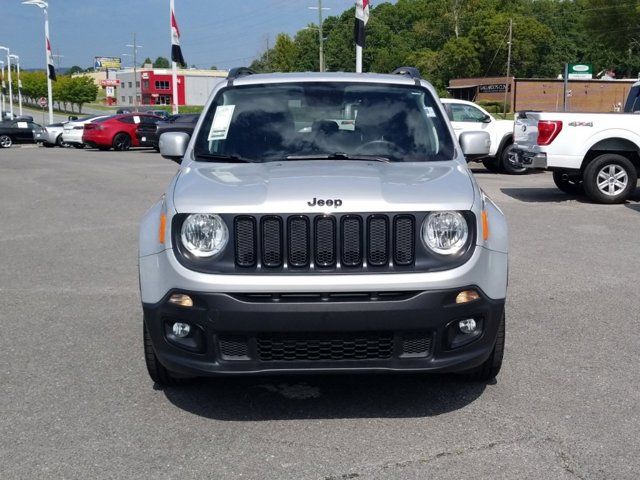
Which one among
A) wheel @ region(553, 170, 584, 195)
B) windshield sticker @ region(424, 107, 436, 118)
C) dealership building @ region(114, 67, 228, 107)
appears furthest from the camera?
dealership building @ region(114, 67, 228, 107)

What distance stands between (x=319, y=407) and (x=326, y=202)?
1216 mm

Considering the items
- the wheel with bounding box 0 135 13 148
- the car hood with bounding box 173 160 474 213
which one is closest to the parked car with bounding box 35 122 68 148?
the wheel with bounding box 0 135 13 148

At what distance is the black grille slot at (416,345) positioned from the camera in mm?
3854

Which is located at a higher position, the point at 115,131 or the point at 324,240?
the point at 324,240

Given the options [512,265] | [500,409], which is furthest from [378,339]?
[512,265]

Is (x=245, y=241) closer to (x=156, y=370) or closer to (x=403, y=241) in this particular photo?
(x=403, y=241)

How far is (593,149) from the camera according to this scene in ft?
41.6

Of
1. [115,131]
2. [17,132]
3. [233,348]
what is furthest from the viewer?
[17,132]

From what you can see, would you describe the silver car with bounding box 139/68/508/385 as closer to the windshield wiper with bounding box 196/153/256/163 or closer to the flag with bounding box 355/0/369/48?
the windshield wiper with bounding box 196/153/256/163

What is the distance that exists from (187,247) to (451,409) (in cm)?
170

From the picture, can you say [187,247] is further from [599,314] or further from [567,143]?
[567,143]

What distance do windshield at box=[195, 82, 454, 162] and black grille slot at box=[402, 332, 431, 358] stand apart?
1.36m

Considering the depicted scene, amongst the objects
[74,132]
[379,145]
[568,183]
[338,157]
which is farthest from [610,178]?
[74,132]

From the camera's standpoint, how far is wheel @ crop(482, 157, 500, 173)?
18728mm
